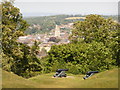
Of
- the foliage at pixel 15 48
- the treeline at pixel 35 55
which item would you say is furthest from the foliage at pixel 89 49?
the foliage at pixel 15 48

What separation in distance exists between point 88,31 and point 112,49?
6806 millimetres

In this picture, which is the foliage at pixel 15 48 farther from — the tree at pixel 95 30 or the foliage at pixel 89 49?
the tree at pixel 95 30

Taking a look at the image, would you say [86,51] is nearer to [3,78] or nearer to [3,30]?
[3,30]

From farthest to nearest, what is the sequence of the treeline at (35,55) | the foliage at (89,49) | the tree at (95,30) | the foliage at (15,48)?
the tree at (95,30) < the foliage at (89,49) < the treeline at (35,55) < the foliage at (15,48)

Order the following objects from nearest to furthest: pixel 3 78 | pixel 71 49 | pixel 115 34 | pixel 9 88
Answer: pixel 9 88, pixel 3 78, pixel 71 49, pixel 115 34

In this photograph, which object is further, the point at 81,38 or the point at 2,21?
the point at 81,38

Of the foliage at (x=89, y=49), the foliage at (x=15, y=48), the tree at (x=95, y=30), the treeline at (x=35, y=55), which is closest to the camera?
the foliage at (x=15, y=48)

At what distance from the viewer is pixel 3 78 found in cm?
1184

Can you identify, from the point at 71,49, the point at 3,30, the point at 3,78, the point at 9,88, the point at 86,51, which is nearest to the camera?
the point at 9,88

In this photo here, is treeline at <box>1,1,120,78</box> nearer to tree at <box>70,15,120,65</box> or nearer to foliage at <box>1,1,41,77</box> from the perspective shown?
foliage at <box>1,1,41,77</box>

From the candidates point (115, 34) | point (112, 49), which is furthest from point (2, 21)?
point (115, 34)

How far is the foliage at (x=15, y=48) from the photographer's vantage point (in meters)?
24.1

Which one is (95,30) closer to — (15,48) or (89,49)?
(89,49)

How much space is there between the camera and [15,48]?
24922 millimetres
